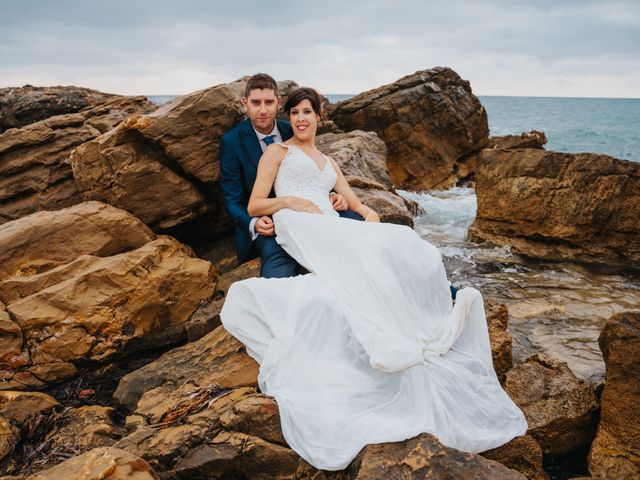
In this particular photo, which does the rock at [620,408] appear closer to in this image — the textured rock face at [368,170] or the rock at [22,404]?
the textured rock face at [368,170]

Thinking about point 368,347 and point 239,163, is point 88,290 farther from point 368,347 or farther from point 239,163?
point 368,347

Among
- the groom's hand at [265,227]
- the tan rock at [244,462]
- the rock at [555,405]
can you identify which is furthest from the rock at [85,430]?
the rock at [555,405]

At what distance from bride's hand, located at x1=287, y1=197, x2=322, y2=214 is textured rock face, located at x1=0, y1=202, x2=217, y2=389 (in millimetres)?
1407

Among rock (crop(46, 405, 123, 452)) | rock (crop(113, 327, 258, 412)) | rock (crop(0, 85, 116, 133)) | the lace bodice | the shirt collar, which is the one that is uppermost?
rock (crop(0, 85, 116, 133))

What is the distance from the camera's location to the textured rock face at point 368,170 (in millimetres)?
6348

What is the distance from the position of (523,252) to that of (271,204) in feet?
19.2

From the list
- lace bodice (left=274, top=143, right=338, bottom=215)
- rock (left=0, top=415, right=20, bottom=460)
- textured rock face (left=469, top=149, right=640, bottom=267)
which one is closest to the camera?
rock (left=0, top=415, right=20, bottom=460)

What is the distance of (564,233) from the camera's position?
337 inches

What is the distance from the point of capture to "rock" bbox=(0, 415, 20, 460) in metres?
3.63

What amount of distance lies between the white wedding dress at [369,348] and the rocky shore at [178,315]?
175 millimetres

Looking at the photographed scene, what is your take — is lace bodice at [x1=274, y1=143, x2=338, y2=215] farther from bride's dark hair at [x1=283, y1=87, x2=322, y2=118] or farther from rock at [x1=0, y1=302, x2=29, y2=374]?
rock at [x1=0, y1=302, x2=29, y2=374]

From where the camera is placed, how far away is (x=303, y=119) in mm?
5090

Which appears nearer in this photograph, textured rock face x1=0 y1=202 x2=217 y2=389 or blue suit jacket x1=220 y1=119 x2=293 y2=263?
textured rock face x1=0 y1=202 x2=217 y2=389

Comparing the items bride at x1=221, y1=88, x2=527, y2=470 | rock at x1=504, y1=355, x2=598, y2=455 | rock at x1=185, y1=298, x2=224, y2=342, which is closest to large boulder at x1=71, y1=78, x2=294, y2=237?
rock at x1=185, y1=298, x2=224, y2=342
